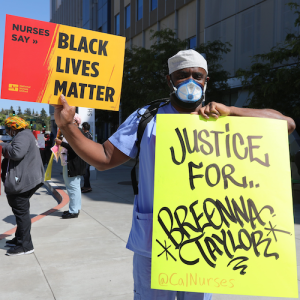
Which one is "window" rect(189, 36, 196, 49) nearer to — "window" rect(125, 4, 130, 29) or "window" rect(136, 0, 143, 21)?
"window" rect(136, 0, 143, 21)

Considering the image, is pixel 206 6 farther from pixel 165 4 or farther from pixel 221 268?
pixel 221 268

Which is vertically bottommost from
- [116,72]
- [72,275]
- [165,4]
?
[72,275]

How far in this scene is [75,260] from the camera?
15.1 feet

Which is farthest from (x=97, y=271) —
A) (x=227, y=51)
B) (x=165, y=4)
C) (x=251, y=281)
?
(x=165, y=4)

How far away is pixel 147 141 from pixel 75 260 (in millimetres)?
3209

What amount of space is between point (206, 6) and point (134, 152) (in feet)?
58.2

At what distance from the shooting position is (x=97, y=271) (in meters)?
4.24

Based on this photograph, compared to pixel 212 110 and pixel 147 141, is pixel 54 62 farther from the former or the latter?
pixel 212 110

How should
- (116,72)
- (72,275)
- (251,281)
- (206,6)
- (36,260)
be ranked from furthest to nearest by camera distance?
1. (206,6)
2. (36,260)
3. (72,275)
4. (116,72)
5. (251,281)

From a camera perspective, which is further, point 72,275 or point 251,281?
point 72,275

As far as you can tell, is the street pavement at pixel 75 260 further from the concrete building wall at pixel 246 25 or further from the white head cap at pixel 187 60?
the concrete building wall at pixel 246 25

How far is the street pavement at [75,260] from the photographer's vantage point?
12.2ft


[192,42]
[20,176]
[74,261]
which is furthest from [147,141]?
[192,42]

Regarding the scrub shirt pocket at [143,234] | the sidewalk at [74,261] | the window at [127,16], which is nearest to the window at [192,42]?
the window at [127,16]
